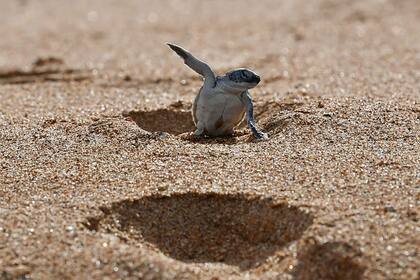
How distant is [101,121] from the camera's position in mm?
3873

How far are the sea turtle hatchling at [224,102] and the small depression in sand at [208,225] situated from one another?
2.42ft

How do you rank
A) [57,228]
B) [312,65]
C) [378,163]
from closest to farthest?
[57,228] < [378,163] < [312,65]

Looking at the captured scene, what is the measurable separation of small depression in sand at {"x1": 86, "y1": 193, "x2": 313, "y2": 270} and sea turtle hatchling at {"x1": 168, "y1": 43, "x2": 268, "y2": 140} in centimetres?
74

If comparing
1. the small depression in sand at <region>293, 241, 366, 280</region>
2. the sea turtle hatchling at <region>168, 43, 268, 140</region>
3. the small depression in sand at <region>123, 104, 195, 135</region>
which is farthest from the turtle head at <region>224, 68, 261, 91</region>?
the small depression in sand at <region>293, 241, 366, 280</region>

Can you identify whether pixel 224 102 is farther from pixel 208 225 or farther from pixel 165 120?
pixel 208 225

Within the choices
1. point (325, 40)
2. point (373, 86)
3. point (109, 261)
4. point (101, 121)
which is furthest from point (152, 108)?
point (325, 40)

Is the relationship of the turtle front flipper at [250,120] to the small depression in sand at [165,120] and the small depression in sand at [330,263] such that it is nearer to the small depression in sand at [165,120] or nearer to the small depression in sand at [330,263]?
the small depression in sand at [165,120]

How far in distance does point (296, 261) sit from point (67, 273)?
2.33 feet

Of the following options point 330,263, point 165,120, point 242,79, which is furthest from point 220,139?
point 330,263

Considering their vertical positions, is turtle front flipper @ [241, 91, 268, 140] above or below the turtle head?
below

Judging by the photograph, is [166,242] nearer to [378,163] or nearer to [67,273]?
[67,273]

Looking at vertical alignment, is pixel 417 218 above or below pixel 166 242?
above

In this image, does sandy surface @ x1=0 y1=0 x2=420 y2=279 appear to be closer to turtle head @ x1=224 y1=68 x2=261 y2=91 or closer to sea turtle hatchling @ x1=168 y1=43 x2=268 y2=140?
sea turtle hatchling @ x1=168 y1=43 x2=268 y2=140

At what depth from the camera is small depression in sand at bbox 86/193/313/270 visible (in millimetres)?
2729
